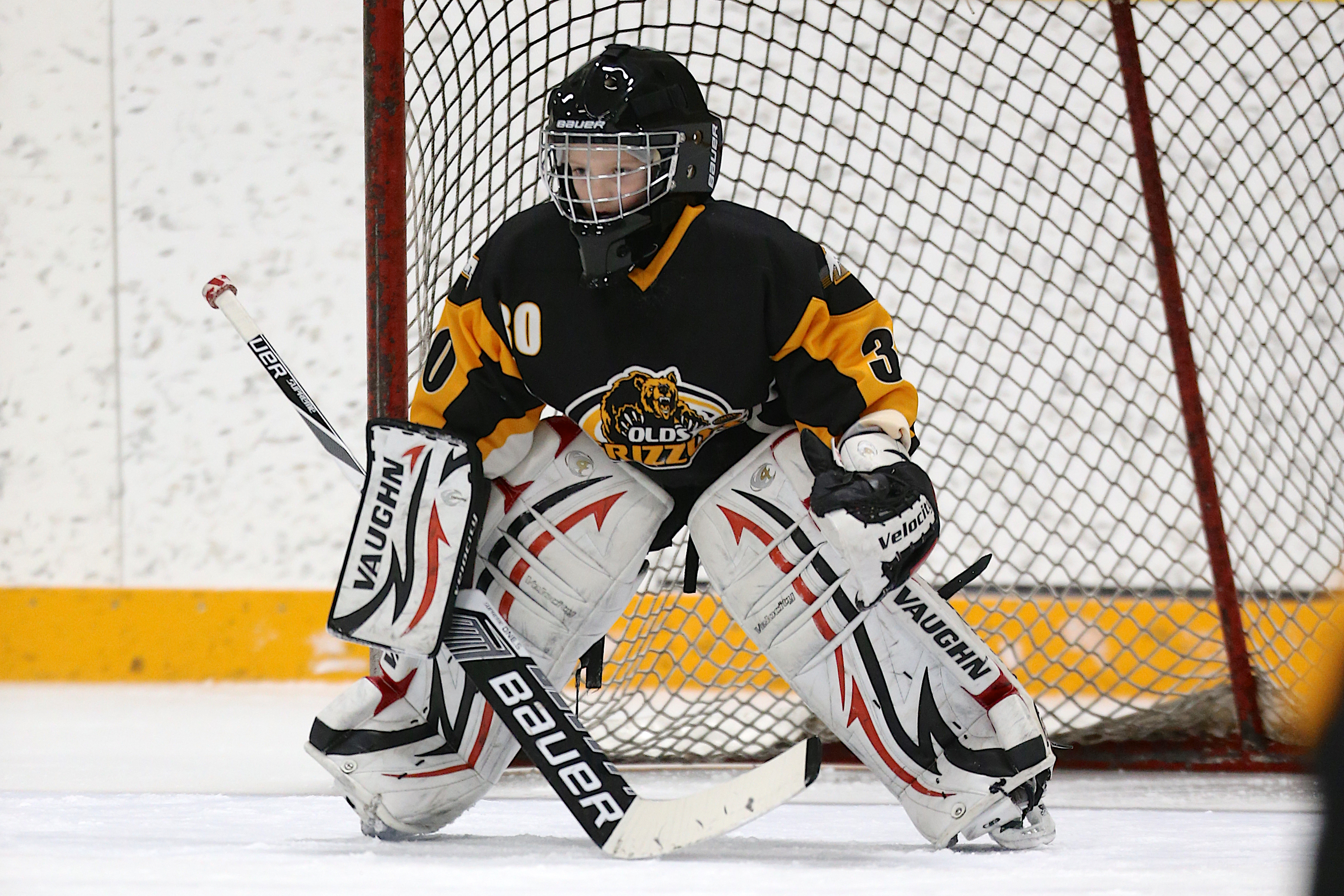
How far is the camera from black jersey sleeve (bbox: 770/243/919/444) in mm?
1476

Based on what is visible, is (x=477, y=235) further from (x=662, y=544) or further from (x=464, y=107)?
(x=662, y=544)

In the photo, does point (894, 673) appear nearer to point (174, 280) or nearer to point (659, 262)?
point (659, 262)

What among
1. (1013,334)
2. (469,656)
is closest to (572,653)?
(469,656)

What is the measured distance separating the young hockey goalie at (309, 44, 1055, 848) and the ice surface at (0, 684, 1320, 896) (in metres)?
0.11

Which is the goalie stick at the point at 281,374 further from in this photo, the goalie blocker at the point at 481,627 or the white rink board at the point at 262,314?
the white rink board at the point at 262,314

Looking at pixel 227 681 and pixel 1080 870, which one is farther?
pixel 227 681

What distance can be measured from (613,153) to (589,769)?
2.22 feet

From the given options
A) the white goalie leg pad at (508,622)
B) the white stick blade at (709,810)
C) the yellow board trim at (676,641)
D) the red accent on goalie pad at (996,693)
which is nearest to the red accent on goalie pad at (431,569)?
the white goalie leg pad at (508,622)

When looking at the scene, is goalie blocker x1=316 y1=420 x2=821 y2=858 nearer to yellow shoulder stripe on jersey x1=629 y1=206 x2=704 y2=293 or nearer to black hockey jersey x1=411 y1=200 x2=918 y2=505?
black hockey jersey x1=411 y1=200 x2=918 y2=505

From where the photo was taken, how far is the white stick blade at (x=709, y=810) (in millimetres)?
1369

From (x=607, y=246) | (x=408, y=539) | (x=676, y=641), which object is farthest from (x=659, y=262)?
(x=676, y=641)

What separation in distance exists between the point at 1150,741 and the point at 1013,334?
1.08 m

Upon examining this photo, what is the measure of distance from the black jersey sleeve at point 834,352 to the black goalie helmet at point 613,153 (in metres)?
0.18

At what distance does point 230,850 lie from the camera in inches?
56.8
